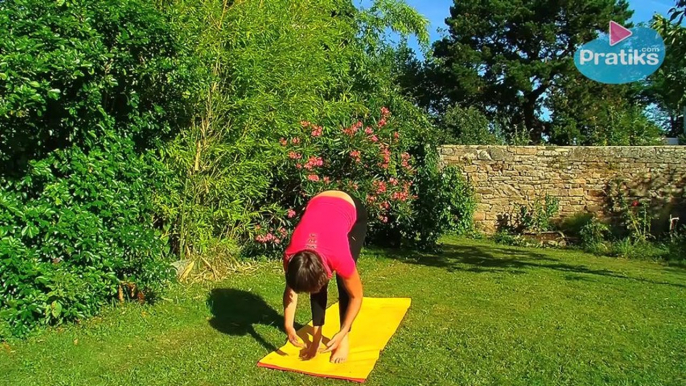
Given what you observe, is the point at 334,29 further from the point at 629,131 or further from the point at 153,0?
the point at 629,131

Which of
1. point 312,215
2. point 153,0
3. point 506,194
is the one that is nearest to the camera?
point 312,215

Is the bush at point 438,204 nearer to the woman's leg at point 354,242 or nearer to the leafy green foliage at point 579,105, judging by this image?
the woman's leg at point 354,242

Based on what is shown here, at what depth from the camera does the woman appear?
3.30 m

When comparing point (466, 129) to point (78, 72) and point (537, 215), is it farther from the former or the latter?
point (78, 72)

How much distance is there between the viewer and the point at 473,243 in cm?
1036

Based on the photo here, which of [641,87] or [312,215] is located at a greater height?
[641,87]

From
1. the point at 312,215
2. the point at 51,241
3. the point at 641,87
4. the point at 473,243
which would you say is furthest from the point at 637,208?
the point at 641,87

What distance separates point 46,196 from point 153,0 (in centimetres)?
212

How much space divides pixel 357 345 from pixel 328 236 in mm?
1100

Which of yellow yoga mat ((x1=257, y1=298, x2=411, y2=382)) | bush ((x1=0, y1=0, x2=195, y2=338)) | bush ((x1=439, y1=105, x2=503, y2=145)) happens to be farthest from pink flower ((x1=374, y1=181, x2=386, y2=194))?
bush ((x1=439, y1=105, x2=503, y2=145))

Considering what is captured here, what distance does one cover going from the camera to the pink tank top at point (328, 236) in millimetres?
3430

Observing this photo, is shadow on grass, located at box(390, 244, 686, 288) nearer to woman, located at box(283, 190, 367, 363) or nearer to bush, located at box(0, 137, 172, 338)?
woman, located at box(283, 190, 367, 363)

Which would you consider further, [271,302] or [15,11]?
[271,302]

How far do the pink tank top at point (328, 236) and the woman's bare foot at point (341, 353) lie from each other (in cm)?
67
